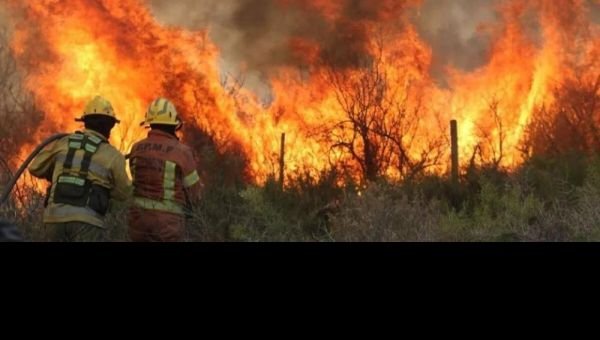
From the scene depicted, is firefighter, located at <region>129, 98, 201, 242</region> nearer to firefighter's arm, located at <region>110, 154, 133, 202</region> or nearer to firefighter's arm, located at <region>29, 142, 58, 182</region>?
firefighter's arm, located at <region>110, 154, 133, 202</region>

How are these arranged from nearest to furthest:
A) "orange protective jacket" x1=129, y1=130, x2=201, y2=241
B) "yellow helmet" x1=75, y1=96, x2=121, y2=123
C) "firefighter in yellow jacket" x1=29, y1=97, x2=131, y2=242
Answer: "firefighter in yellow jacket" x1=29, y1=97, x2=131, y2=242
"orange protective jacket" x1=129, y1=130, x2=201, y2=241
"yellow helmet" x1=75, y1=96, x2=121, y2=123

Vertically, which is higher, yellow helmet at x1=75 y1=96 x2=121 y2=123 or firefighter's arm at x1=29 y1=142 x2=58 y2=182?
yellow helmet at x1=75 y1=96 x2=121 y2=123

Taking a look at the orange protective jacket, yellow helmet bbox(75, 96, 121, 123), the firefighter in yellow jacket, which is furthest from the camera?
yellow helmet bbox(75, 96, 121, 123)

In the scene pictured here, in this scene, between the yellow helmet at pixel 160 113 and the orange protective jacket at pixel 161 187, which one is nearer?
the orange protective jacket at pixel 161 187

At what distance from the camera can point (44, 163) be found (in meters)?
6.39

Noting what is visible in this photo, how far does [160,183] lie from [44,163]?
94 centimetres

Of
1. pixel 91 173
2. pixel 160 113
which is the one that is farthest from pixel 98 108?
pixel 91 173

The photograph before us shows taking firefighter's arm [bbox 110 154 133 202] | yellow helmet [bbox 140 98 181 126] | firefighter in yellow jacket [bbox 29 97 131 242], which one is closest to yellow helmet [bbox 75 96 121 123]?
firefighter in yellow jacket [bbox 29 97 131 242]

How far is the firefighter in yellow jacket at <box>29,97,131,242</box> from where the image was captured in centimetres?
613

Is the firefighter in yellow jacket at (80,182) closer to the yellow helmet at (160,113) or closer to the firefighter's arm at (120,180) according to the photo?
the firefighter's arm at (120,180)

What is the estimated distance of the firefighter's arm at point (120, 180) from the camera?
6219mm

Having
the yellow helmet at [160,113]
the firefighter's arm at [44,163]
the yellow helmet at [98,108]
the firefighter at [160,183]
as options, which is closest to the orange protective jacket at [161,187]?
the firefighter at [160,183]
